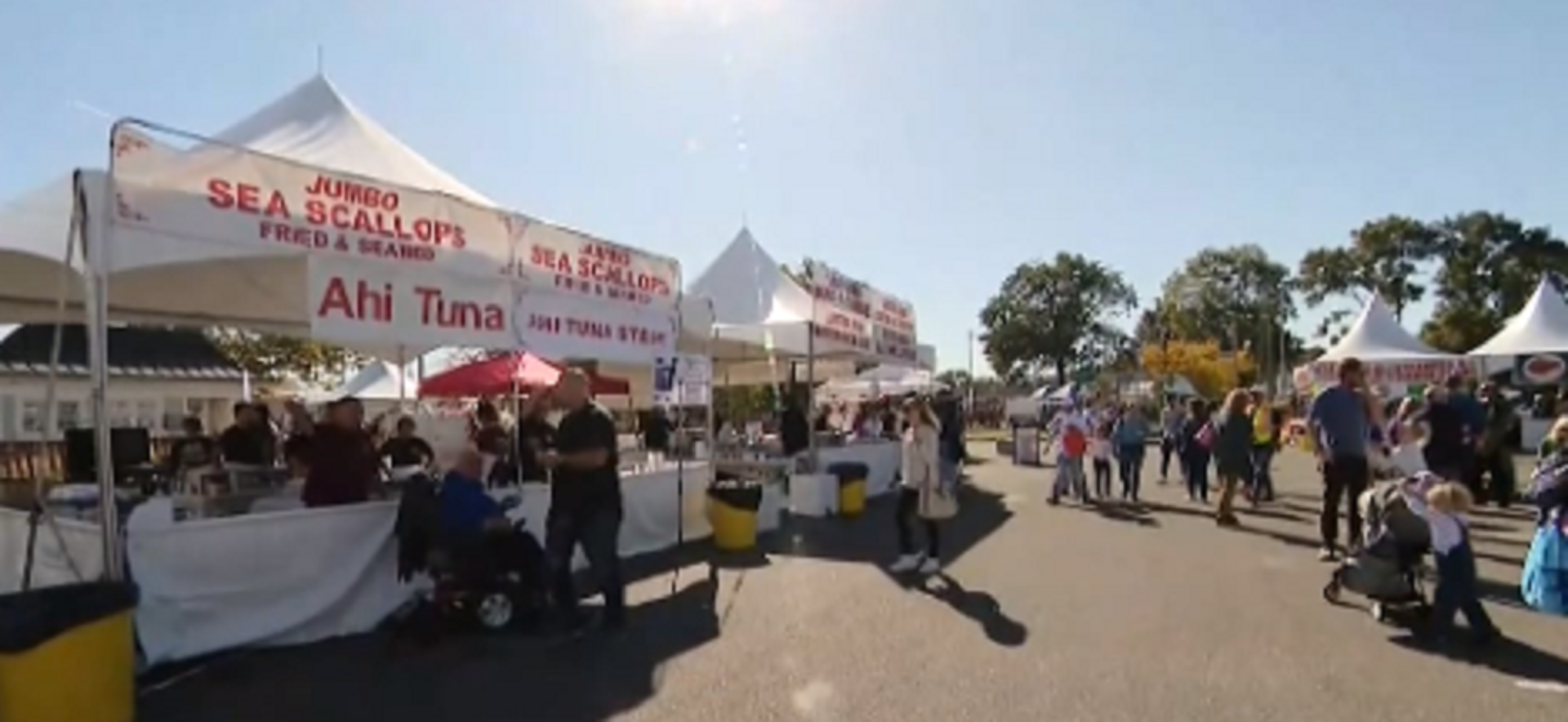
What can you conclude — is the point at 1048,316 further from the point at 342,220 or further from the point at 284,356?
the point at 342,220

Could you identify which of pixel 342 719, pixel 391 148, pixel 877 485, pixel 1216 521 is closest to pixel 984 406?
pixel 877 485

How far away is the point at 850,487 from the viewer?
1573 centimetres

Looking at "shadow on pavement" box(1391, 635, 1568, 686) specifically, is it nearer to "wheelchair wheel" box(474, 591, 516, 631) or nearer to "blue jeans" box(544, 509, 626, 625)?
"blue jeans" box(544, 509, 626, 625)

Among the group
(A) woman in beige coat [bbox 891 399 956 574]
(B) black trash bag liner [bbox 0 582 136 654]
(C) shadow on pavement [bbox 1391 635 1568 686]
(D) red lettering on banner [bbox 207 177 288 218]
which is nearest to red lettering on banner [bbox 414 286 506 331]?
(D) red lettering on banner [bbox 207 177 288 218]

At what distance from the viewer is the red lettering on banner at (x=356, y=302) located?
25.6 feet

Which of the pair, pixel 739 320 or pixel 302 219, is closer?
pixel 302 219

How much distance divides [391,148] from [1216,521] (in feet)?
33.3

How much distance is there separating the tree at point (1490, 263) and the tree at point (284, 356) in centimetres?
5997

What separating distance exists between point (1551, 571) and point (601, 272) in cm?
788

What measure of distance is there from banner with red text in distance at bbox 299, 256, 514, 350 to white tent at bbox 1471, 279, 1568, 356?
2374 cm

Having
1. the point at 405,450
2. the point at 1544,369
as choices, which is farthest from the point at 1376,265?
the point at 405,450

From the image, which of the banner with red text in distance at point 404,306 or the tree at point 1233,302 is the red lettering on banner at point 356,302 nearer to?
the banner with red text in distance at point 404,306

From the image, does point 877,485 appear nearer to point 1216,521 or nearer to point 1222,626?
point 1216,521

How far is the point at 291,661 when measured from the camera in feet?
23.3
